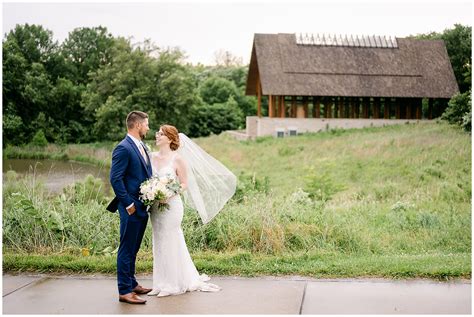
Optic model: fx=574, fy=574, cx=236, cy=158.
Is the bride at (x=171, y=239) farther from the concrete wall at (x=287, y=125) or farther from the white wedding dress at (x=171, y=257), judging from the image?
the concrete wall at (x=287, y=125)

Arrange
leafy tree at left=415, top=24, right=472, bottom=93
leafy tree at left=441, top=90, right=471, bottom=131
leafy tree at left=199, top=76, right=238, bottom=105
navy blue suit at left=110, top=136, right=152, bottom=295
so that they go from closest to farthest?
navy blue suit at left=110, top=136, right=152, bottom=295, leafy tree at left=441, top=90, right=471, bottom=131, leafy tree at left=415, top=24, right=472, bottom=93, leafy tree at left=199, top=76, right=238, bottom=105

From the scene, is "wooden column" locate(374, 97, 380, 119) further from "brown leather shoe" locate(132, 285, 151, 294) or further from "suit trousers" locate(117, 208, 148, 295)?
"suit trousers" locate(117, 208, 148, 295)

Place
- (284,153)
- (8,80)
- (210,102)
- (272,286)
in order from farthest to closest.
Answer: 1. (210,102)
2. (8,80)
3. (284,153)
4. (272,286)

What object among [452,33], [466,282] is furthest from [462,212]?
[452,33]

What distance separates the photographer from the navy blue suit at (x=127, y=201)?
6.16 m

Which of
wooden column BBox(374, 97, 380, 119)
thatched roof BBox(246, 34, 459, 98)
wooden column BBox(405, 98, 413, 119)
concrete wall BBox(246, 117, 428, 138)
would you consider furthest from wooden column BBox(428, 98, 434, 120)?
concrete wall BBox(246, 117, 428, 138)

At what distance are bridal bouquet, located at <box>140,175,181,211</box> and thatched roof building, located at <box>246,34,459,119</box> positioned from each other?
34.5 metres

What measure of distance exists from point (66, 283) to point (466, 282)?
467 cm

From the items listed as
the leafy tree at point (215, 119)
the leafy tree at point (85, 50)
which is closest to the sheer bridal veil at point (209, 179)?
the leafy tree at point (215, 119)

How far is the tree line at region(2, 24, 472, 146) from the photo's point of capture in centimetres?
4216

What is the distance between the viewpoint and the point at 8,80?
48.6m

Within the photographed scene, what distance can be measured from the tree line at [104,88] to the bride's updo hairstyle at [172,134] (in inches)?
1131

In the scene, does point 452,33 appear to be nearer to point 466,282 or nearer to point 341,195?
point 341,195

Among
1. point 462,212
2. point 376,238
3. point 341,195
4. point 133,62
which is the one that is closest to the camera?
point 376,238
